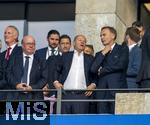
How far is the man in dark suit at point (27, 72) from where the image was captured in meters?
13.5

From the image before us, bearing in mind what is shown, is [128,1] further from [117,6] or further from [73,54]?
[73,54]

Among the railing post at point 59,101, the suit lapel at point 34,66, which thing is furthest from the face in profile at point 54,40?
the railing post at point 59,101

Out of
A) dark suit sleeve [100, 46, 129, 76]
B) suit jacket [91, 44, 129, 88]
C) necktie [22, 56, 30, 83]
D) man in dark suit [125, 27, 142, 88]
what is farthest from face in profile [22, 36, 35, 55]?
man in dark suit [125, 27, 142, 88]

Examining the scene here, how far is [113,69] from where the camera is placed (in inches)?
514

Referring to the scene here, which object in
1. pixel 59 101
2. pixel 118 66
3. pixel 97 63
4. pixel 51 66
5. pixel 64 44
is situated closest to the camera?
pixel 59 101

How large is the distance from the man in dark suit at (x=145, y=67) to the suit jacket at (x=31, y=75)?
1771 mm

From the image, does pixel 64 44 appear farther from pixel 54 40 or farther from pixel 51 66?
pixel 51 66

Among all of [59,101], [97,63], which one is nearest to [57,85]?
[59,101]

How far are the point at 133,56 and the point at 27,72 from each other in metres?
1.77

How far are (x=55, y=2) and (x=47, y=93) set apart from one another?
222 inches

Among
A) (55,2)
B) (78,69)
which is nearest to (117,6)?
(55,2)

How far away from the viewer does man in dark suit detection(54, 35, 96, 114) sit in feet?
43.4

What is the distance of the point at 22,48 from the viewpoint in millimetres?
13852

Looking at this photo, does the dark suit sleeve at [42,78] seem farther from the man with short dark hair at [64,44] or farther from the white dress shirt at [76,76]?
the man with short dark hair at [64,44]
